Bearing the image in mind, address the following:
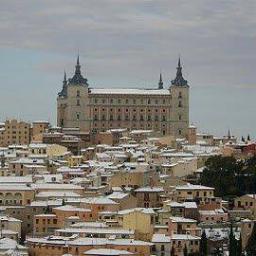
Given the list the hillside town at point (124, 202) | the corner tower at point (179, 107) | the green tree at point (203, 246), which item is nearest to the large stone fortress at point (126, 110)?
the corner tower at point (179, 107)

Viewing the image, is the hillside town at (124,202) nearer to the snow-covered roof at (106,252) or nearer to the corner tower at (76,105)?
the snow-covered roof at (106,252)

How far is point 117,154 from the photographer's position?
236ft

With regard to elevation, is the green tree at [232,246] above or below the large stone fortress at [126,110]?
below

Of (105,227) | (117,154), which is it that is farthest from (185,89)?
(105,227)

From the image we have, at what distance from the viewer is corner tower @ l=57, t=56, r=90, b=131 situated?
9231 cm

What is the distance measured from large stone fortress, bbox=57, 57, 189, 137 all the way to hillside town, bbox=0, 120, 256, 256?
14.7 m

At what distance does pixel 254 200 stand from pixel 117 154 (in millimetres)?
18985

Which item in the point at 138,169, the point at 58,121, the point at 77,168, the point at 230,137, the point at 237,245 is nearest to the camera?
the point at 237,245

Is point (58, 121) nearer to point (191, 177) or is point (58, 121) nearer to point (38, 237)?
point (191, 177)

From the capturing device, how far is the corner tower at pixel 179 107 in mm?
92438

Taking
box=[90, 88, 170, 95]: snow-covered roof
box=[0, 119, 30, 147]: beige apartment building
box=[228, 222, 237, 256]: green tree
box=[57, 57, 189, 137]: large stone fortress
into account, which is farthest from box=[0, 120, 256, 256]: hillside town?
box=[90, 88, 170, 95]: snow-covered roof

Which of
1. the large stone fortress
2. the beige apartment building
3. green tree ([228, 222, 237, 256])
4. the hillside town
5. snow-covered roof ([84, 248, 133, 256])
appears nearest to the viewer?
snow-covered roof ([84, 248, 133, 256])

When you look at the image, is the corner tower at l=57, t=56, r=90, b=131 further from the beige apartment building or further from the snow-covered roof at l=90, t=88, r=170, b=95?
the beige apartment building

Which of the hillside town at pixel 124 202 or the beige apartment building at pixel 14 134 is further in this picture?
the beige apartment building at pixel 14 134
